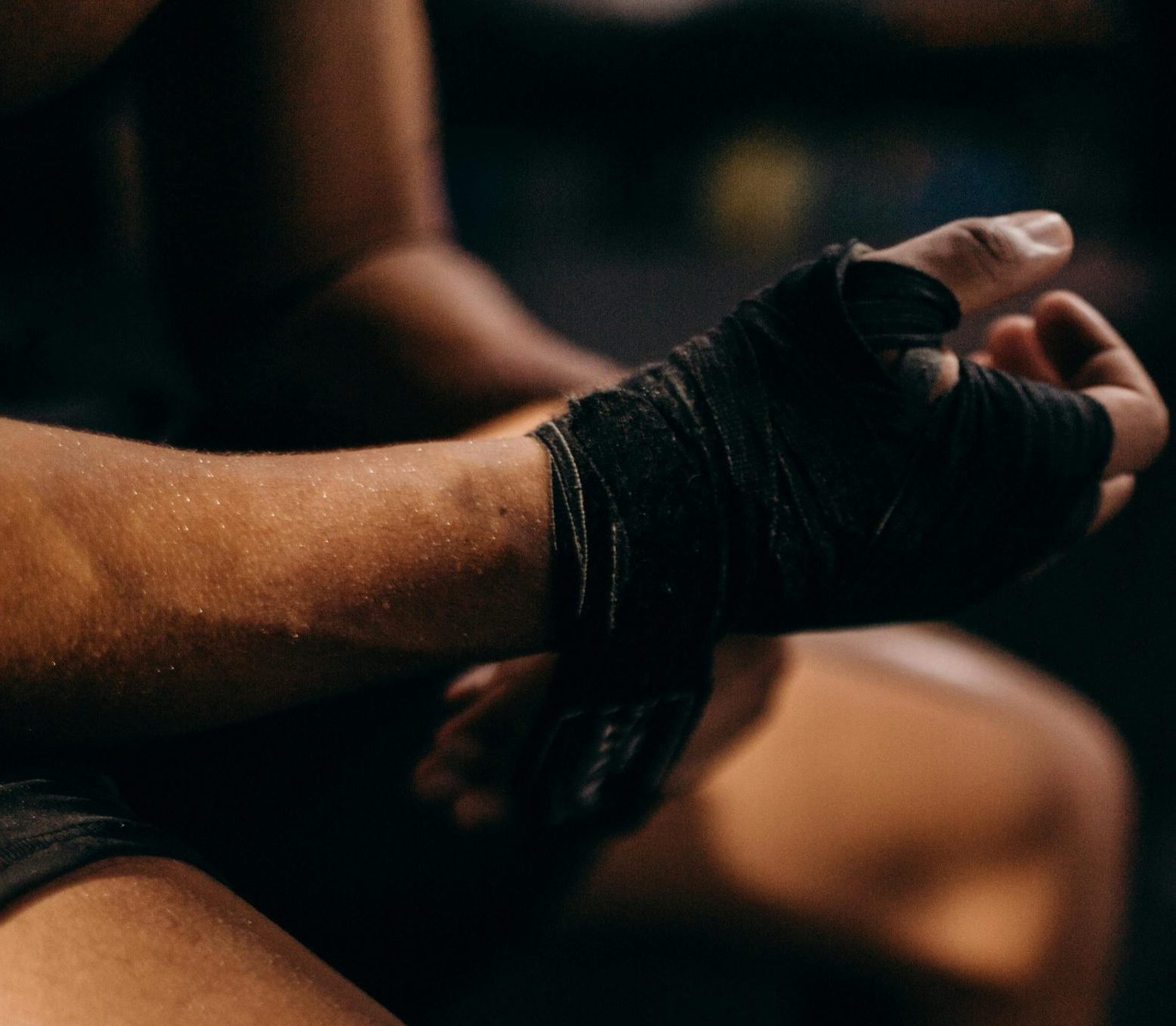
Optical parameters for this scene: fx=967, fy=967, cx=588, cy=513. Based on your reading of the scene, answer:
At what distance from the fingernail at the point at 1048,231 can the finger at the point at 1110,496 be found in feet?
0.35

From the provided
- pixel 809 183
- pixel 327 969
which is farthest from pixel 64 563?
pixel 809 183

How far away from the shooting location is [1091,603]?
3.14 feet

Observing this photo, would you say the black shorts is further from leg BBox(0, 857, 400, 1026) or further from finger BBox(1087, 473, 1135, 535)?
finger BBox(1087, 473, 1135, 535)

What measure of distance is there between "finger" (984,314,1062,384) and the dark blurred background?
50 cm

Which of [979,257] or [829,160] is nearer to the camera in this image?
[979,257]

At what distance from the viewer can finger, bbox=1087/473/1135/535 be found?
0.43 m

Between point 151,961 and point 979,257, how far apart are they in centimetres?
37

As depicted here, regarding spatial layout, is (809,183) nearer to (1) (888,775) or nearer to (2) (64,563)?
(1) (888,775)

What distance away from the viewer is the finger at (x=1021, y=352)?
0.49 m

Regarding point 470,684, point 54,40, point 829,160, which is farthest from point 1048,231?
point 829,160

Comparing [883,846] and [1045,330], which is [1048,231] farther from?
[883,846]

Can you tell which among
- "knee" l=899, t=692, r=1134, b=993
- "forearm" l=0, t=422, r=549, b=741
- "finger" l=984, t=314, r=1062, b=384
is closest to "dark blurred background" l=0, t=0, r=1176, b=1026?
"knee" l=899, t=692, r=1134, b=993

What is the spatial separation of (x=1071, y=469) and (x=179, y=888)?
36cm

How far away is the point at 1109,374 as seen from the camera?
17.9 inches
